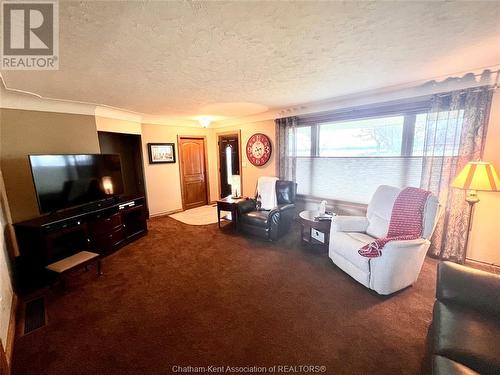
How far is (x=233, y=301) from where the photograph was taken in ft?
7.13

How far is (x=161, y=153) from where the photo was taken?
4.98m

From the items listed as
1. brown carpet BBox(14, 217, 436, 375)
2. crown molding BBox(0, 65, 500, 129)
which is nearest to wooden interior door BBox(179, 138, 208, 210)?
crown molding BBox(0, 65, 500, 129)

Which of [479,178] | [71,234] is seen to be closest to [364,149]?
[479,178]

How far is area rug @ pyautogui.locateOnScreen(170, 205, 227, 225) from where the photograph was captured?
4.66 metres

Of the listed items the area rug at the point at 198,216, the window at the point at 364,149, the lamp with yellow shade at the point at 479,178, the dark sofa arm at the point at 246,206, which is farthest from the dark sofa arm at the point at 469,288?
the area rug at the point at 198,216

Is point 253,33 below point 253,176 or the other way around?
the other way around

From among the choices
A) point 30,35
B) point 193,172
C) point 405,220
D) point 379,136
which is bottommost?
point 405,220

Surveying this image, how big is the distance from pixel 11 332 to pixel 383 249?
341cm

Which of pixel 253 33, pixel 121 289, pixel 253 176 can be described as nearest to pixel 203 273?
pixel 121 289

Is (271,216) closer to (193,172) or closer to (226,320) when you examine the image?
(226,320)

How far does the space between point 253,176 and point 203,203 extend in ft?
5.95

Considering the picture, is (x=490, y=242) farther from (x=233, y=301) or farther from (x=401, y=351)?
(x=233, y=301)

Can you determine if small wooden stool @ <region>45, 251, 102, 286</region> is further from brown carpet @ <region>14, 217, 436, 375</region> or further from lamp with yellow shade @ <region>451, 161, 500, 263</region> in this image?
lamp with yellow shade @ <region>451, 161, 500, 263</region>

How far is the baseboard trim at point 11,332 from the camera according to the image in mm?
1631
